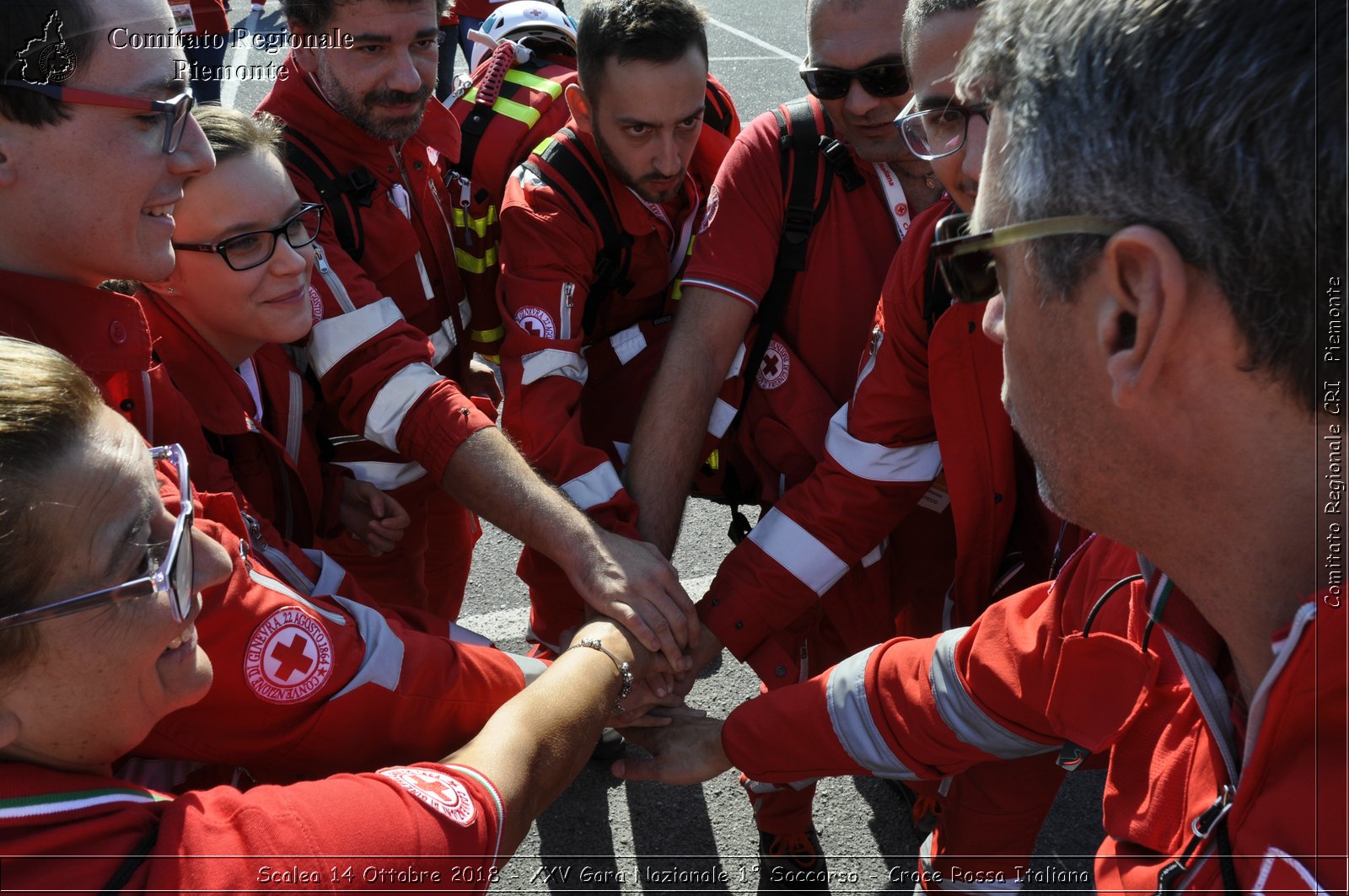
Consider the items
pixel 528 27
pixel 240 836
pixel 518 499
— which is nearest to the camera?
pixel 240 836

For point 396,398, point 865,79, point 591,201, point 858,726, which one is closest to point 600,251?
point 591,201

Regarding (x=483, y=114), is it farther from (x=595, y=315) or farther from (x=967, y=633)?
(x=967, y=633)

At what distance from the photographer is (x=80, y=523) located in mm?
1360

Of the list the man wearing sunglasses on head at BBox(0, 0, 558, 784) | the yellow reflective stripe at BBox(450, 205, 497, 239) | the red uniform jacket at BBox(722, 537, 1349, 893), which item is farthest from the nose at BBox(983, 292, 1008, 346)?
the yellow reflective stripe at BBox(450, 205, 497, 239)

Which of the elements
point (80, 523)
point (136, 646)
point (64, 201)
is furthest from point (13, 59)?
point (136, 646)

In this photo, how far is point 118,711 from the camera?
56.6 inches

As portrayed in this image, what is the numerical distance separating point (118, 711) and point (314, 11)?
2379 mm

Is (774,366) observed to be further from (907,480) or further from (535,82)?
(535,82)

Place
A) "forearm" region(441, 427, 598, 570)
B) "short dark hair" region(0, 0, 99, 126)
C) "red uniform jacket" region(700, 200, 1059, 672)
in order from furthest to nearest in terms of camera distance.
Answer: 1. "forearm" region(441, 427, 598, 570)
2. "red uniform jacket" region(700, 200, 1059, 672)
3. "short dark hair" region(0, 0, 99, 126)

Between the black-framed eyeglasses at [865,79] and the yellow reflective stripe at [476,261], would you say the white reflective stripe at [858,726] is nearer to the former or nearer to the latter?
the black-framed eyeglasses at [865,79]

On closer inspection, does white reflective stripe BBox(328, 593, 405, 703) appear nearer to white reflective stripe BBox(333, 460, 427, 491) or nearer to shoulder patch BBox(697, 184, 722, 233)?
white reflective stripe BBox(333, 460, 427, 491)

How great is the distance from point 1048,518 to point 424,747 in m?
1.52

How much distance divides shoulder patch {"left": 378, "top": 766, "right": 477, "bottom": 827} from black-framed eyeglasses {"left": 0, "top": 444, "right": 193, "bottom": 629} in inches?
15.3

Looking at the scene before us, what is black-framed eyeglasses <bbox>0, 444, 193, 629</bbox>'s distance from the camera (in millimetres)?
1315
